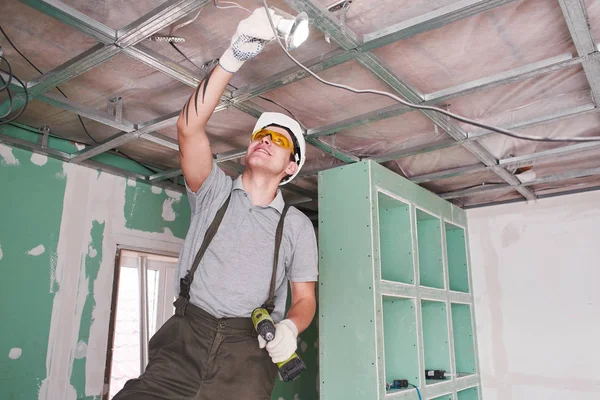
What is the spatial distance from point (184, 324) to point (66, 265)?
160 cm

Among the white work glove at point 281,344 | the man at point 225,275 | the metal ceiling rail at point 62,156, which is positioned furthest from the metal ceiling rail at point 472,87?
the metal ceiling rail at point 62,156

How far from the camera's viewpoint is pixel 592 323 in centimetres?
322

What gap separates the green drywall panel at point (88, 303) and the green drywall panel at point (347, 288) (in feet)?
4.68

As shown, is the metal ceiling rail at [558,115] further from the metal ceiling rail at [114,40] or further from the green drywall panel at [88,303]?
the green drywall panel at [88,303]

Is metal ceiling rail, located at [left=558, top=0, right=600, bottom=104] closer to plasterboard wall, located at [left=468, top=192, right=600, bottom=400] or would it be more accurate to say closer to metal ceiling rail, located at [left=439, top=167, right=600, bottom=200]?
metal ceiling rail, located at [left=439, top=167, right=600, bottom=200]

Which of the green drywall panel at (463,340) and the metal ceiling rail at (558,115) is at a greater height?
the metal ceiling rail at (558,115)

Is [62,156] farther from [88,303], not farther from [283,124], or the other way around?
[283,124]

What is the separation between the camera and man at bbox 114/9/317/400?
4.55 feet

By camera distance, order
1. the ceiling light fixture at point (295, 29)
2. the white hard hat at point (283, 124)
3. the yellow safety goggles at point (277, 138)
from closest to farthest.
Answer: the ceiling light fixture at point (295, 29) < the yellow safety goggles at point (277, 138) < the white hard hat at point (283, 124)

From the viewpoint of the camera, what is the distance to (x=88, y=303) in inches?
108

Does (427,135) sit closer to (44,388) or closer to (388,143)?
(388,143)

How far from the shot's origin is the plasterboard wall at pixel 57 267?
2439mm

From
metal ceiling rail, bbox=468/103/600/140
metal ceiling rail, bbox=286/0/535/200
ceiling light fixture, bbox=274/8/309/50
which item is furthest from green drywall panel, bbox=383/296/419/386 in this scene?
ceiling light fixture, bbox=274/8/309/50

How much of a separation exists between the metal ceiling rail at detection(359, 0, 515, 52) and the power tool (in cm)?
108
